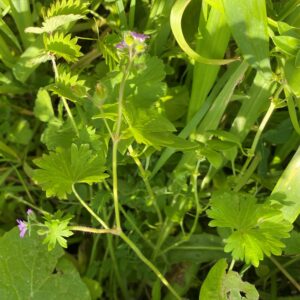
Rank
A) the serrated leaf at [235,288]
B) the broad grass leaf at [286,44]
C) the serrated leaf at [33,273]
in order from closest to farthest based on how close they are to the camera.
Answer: the broad grass leaf at [286,44] → the serrated leaf at [235,288] → the serrated leaf at [33,273]

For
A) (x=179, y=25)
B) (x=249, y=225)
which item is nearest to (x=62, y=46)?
(x=179, y=25)

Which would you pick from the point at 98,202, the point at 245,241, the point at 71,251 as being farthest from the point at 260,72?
the point at 71,251

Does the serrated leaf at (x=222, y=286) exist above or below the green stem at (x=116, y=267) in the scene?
above

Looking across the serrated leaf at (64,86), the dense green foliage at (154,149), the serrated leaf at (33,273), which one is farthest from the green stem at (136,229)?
the serrated leaf at (64,86)

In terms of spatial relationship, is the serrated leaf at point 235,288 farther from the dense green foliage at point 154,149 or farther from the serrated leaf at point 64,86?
the serrated leaf at point 64,86

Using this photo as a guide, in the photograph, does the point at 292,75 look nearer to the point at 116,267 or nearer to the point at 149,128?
the point at 149,128

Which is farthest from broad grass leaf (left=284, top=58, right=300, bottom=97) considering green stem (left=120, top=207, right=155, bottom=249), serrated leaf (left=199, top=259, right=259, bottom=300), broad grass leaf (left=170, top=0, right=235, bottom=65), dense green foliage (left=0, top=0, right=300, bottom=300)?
green stem (left=120, top=207, right=155, bottom=249)

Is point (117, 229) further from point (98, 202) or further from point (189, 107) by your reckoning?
point (189, 107)

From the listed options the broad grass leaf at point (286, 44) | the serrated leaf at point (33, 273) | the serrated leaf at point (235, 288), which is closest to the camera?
the broad grass leaf at point (286, 44)
